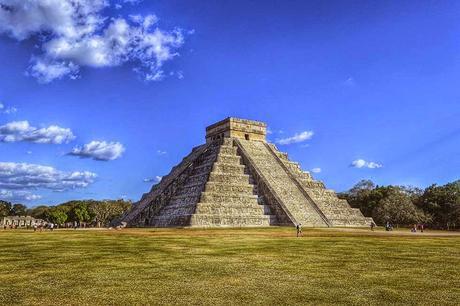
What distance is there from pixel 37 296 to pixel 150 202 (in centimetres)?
3905

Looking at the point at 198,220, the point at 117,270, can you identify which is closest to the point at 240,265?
the point at 117,270

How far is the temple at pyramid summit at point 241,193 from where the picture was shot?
1620 inches

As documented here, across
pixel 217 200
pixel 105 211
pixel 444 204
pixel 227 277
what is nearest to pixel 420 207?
pixel 444 204

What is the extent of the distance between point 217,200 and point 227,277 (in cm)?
2926

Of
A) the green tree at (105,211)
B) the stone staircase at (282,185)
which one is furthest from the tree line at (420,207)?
the green tree at (105,211)

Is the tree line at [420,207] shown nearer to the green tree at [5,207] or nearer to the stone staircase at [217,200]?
the stone staircase at [217,200]

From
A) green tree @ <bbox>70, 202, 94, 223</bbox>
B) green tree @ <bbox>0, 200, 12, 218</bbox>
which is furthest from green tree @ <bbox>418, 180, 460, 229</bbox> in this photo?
green tree @ <bbox>0, 200, 12, 218</bbox>

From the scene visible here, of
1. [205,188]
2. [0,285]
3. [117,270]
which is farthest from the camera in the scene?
[205,188]

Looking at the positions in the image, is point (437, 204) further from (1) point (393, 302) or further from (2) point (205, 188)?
(1) point (393, 302)

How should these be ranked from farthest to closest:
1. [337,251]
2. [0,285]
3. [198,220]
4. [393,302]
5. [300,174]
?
[300,174] < [198,220] < [337,251] < [0,285] < [393,302]

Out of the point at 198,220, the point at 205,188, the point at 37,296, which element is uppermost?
the point at 205,188

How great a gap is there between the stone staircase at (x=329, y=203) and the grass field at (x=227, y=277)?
27.0 m

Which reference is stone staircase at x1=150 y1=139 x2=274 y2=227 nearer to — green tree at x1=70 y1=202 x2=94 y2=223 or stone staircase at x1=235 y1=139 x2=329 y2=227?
stone staircase at x1=235 y1=139 x2=329 y2=227

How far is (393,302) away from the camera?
9461 millimetres
